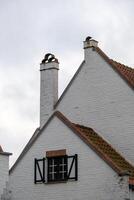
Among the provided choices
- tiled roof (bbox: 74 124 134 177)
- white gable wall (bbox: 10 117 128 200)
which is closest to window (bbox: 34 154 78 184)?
white gable wall (bbox: 10 117 128 200)

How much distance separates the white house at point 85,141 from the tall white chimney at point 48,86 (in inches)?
2.0

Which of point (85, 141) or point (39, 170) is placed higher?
point (85, 141)

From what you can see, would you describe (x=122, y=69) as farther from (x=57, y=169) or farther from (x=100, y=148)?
(x=57, y=169)

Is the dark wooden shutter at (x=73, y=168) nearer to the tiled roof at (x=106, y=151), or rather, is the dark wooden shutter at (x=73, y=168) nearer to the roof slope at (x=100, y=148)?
the roof slope at (x=100, y=148)

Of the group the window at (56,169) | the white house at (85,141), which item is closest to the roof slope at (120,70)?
the white house at (85,141)

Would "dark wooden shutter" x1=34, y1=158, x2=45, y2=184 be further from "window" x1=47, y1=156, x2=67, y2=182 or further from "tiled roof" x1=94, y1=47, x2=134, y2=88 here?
"tiled roof" x1=94, y1=47, x2=134, y2=88

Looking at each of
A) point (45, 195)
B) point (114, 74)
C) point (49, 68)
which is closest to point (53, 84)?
point (49, 68)

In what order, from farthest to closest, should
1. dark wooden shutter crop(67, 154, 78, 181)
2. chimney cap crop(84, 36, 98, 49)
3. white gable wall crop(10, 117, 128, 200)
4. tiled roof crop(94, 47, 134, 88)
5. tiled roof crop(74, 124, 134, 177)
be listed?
chimney cap crop(84, 36, 98, 49)
tiled roof crop(94, 47, 134, 88)
dark wooden shutter crop(67, 154, 78, 181)
tiled roof crop(74, 124, 134, 177)
white gable wall crop(10, 117, 128, 200)

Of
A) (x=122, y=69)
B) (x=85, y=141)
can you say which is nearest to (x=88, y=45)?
(x=122, y=69)

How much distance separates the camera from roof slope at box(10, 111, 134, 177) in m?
32.2

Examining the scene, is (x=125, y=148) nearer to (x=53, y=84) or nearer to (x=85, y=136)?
(x=85, y=136)

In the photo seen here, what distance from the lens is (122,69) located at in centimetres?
3609

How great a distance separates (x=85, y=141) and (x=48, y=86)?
605cm

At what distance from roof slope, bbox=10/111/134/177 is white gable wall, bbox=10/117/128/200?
0.20 metres
